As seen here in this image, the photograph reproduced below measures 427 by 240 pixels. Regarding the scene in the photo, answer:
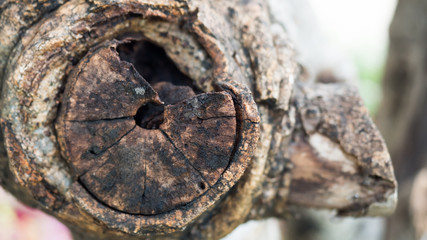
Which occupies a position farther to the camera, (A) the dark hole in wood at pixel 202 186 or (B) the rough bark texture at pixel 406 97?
(B) the rough bark texture at pixel 406 97

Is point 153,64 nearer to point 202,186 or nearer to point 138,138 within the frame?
point 138,138

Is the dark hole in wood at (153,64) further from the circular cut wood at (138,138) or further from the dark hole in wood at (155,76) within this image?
the circular cut wood at (138,138)

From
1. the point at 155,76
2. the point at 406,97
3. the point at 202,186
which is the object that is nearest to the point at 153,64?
the point at 155,76

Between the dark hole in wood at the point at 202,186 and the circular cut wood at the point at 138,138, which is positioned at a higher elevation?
the circular cut wood at the point at 138,138

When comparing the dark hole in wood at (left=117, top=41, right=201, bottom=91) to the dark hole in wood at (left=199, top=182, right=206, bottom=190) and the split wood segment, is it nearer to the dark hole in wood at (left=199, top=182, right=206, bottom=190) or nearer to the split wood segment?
the split wood segment

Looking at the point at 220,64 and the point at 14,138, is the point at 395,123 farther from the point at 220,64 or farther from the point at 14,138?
the point at 14,138

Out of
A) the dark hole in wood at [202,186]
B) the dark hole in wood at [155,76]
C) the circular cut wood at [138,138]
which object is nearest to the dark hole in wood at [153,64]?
the dark hole in wood at [155,76]
